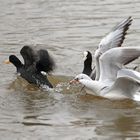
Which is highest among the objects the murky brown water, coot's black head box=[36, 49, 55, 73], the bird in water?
the bird in water

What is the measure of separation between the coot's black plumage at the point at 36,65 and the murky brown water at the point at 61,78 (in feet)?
0.70

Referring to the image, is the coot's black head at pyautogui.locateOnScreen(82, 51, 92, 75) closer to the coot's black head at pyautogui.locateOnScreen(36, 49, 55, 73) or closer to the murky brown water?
the murky brown water

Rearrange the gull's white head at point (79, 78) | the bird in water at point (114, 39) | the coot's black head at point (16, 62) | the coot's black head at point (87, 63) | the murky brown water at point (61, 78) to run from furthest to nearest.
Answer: the coot's black head at point (16, 62), the coot's black head at point (87, 63), the bird in water at point (114, 39), the gull's white head at point (79, 78), the murky brown water at point (61, 78)

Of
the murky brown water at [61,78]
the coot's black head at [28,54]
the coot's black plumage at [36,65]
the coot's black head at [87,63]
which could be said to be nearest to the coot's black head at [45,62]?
the coot's black plumage at [36,65]

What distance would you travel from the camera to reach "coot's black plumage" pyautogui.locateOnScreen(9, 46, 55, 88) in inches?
516

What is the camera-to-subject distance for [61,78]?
13.7m

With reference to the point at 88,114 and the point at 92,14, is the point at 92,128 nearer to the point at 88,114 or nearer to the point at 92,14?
the point at 88,114

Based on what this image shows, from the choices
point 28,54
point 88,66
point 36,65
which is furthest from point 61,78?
point 28,54

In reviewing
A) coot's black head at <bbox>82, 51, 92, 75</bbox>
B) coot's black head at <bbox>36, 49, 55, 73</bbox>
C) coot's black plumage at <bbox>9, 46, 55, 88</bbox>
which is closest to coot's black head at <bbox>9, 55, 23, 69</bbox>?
coot's black plumage at <bbox>9, 46, 55, 88</bbox>

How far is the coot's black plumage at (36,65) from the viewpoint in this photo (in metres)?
13.1

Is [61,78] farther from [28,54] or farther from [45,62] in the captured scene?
[28,54]

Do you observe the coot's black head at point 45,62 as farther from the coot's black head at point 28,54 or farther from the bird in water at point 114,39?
the bird in water at point 114,39

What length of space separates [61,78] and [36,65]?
0.74 metres

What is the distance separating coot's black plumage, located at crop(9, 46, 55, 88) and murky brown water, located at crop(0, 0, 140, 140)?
21 cm
